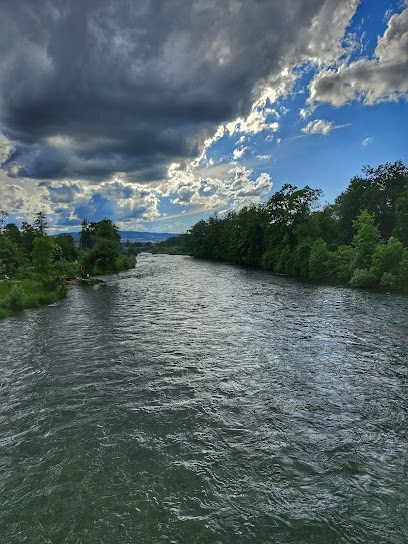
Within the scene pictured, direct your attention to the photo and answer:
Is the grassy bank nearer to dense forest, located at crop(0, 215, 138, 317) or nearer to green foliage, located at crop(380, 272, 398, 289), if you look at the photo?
dense forest, located at crop(0, 215, 138, 317)

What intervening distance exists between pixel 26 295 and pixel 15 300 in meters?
2.61

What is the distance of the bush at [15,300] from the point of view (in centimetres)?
2964

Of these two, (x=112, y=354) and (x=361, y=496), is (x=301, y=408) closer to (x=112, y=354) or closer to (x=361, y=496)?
(x=361, y=496)

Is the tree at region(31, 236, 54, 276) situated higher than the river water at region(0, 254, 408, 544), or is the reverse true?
the tree at region(31, 236, 54, 276)

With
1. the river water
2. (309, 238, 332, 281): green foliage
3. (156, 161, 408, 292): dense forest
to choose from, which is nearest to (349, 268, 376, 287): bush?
(156, 161, 408, 292): dense forest

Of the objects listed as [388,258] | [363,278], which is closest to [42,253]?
[363,278]

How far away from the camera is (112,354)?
17.7 meters

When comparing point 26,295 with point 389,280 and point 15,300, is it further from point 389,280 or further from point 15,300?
point 389,280

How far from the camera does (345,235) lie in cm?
6456

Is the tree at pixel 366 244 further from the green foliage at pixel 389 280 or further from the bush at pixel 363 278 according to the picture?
the green foliage at pixel 389 280

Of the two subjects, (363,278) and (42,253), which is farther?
(42,253)

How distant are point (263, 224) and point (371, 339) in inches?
2942

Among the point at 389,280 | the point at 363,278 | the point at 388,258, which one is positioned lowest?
the point at 363,278

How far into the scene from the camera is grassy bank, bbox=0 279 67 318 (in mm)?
29667
